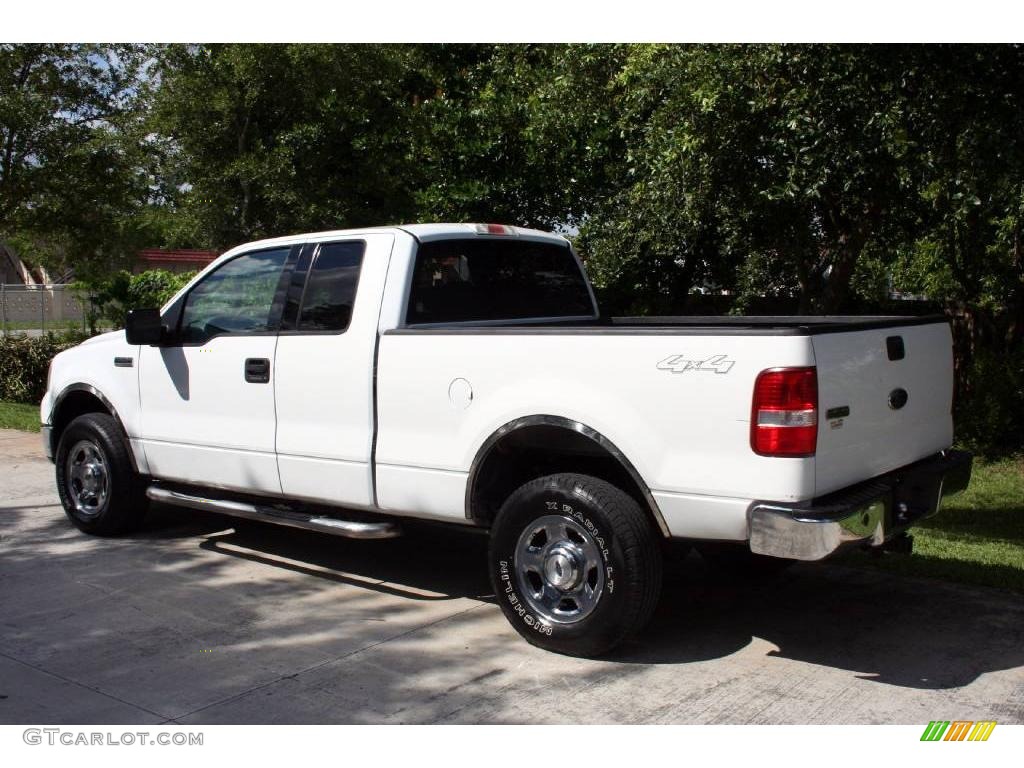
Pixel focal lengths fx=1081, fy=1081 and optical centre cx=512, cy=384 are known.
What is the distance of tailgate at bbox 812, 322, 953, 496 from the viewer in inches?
176

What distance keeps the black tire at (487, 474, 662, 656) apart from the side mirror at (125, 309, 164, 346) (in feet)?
8.84

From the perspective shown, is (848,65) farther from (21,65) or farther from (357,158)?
(21,65)

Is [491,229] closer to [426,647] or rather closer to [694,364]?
[694,364]

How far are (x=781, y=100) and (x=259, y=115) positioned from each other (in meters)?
6.76

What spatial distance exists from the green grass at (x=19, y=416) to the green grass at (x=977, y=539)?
9760 millimetres

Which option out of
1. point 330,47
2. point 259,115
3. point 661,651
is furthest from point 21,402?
point 661,651

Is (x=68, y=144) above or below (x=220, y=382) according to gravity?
above

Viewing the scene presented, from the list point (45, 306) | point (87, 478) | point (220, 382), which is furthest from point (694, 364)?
point (45, 306)

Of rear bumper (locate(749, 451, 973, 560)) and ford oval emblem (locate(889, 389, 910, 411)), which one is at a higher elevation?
ford oval emblem (locate(889, 389, 910, 411))

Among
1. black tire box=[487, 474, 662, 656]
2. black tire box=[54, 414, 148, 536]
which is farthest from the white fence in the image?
black tire box=[487, 474, 662, 656]

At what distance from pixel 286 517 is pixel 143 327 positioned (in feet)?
5.10

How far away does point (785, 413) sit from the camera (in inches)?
170

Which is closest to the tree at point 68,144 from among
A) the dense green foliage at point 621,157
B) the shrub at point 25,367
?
the dense green foliage at point 621,157

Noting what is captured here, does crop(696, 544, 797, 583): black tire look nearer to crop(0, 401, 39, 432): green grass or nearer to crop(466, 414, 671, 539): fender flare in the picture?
crop(466, 414, 671, 539): fender flare
